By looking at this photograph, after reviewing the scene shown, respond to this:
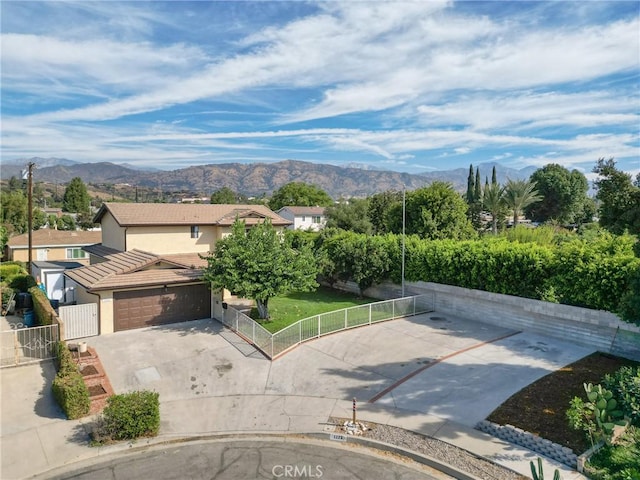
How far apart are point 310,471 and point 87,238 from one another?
1530 inches

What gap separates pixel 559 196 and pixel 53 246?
6819 cm

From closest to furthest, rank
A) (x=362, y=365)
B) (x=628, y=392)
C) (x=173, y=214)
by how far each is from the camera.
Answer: (x=628, y=392) < (x=362, y=365) < (x=173, y=214)

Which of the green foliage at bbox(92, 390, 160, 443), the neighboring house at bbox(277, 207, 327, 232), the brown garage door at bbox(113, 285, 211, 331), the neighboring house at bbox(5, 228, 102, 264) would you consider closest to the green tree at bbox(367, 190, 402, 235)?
the brown garage door at bbox(113, 285, 211, 331)

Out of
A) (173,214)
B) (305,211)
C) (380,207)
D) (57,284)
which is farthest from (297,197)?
(57,284)

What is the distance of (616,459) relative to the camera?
374 inches

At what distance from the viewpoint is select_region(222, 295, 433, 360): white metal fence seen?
17562 mm

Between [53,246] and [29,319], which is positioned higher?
[53,246]

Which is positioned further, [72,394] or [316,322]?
[316,322]

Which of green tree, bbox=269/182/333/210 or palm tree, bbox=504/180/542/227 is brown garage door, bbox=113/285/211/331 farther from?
green tree, bbox=269/182/333/210

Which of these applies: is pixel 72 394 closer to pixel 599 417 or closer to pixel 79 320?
pixel 79 320

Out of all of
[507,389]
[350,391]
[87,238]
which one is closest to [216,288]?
[350,391]

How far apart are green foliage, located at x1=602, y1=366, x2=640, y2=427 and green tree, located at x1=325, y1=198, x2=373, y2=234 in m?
28.0

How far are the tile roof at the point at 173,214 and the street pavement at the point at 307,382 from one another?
8736 millimetres

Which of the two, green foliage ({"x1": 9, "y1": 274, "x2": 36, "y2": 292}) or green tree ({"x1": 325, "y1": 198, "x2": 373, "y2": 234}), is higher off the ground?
green tree ({"x1": 325, "y1": 198, "x2": 373, "y2": 234})
